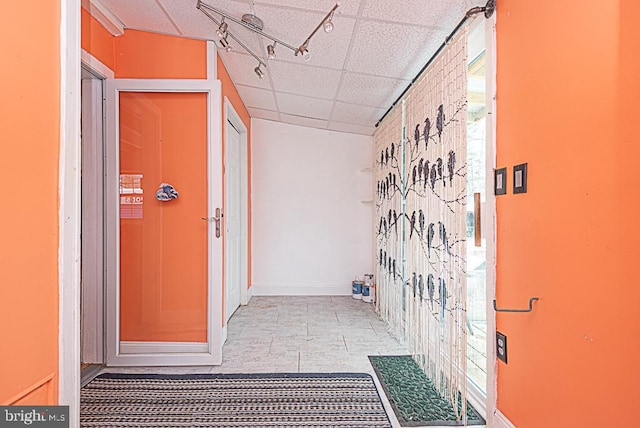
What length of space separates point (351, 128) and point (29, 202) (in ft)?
12.9

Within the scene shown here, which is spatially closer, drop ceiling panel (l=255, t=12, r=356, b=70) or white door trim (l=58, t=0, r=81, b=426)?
white door trim (l=58, t=0, r=81, b=426)

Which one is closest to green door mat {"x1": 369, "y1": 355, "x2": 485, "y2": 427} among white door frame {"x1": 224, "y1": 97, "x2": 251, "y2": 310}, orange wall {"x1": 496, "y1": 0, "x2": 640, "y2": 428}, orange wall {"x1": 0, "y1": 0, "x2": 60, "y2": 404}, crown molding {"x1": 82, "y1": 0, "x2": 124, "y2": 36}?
orange wall {"x1": 496, "y1": 0, "x2": 640, "y2": 428}

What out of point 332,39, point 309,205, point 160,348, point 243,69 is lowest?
point 160,348

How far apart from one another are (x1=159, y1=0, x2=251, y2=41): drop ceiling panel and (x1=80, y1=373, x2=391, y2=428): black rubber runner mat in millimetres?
2301

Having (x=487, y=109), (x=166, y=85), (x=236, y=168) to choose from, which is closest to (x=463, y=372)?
(x=487, y=109)

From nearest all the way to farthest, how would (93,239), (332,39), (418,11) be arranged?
(418,11)
(332,39)
(93,239)

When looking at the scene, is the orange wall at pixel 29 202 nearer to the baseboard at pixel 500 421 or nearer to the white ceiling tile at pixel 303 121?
the baseboard at pixel 500 421

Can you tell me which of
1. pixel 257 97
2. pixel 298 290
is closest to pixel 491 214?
pixel 257 97

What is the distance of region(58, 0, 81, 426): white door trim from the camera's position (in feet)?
4.12

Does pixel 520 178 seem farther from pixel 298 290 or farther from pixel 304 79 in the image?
pixel 298 290

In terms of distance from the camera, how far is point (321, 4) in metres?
2.09

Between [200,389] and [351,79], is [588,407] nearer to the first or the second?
[200,389]

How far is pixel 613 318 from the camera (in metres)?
1.15

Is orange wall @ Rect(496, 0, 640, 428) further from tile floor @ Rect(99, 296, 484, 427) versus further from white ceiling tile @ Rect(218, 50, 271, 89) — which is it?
white ceiling tile @ Rect(218, 50, 271, 89)
